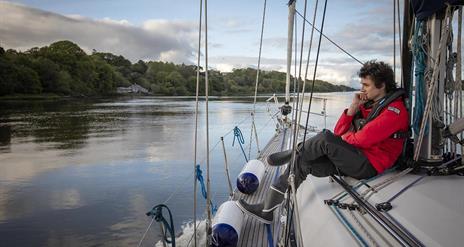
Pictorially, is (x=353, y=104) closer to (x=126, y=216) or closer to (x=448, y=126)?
(x=448, y=126)

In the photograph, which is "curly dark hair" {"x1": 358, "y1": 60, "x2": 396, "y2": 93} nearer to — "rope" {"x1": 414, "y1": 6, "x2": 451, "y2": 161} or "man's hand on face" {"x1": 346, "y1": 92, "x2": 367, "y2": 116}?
"man's hand on face" {"x1": 346, "y1": 92, "x2": 367, "y2": 116}

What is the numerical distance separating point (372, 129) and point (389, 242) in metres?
0.91

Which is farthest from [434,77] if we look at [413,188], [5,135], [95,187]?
[5,135]

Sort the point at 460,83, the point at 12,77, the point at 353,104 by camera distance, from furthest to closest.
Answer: the point at 12,77 → the point at 353,104 → the point at 460,83

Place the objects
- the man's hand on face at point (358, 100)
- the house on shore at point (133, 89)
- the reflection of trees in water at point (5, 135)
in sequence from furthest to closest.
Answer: the house on shore at point (133, 89)
the reflection of trees in water at point (5, 135)
the man's hand on face at point (358, 100)

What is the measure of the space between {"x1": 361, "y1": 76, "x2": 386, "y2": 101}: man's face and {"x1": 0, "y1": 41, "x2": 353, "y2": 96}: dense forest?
53.8 m

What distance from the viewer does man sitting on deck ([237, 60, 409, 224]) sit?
2518 mm

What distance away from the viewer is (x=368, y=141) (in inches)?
98.7

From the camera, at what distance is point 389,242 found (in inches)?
70.0

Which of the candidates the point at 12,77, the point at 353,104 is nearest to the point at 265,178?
the point at 353,104

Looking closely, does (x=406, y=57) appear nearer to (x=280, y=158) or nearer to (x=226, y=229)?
(x=280, y=158)

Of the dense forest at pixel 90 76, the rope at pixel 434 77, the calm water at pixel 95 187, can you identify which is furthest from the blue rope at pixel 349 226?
the dense forest at pixel 90 76

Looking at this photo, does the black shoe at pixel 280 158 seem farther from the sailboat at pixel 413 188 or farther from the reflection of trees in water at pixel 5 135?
the reflection of trees in water at pixel 5 135

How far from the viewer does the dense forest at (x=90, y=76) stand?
66.4 m
